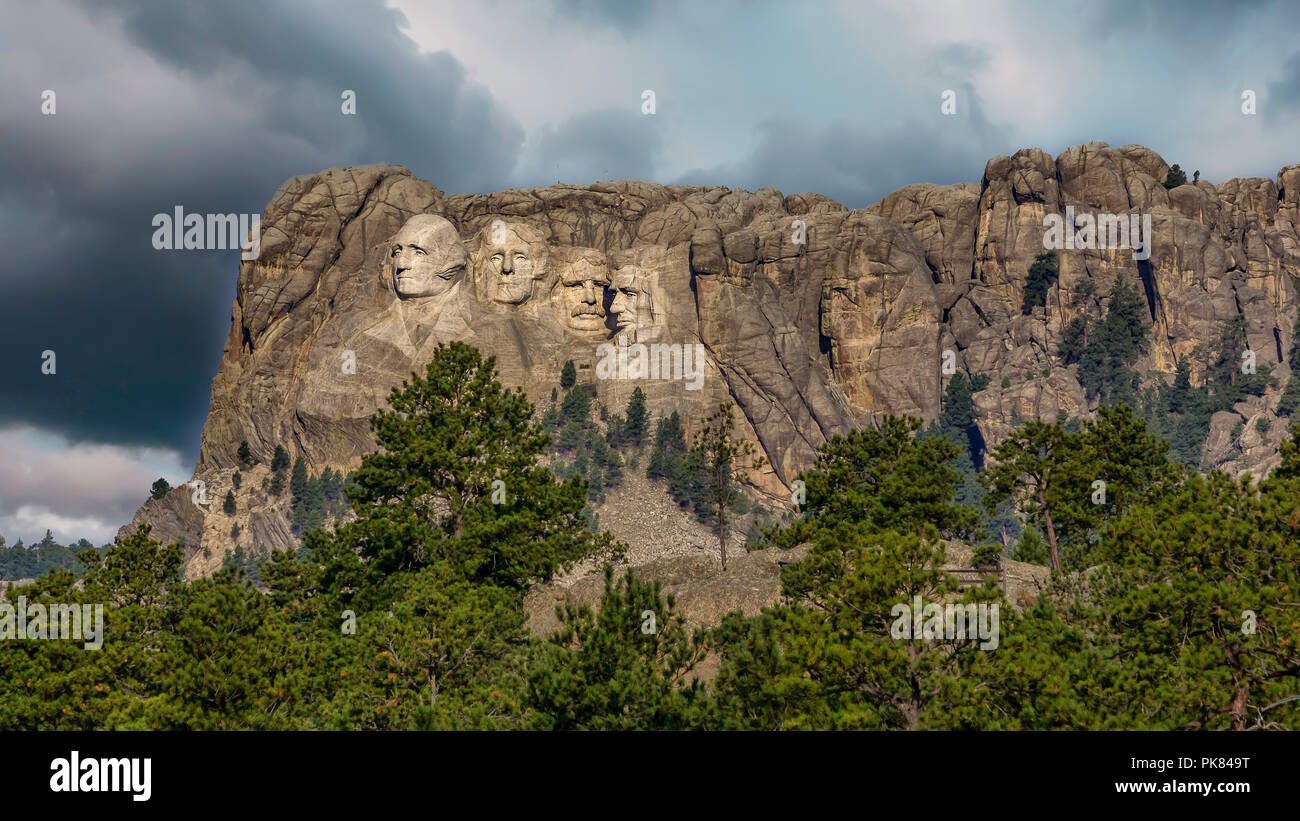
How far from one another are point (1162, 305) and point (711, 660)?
152 m

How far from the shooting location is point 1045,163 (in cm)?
16450

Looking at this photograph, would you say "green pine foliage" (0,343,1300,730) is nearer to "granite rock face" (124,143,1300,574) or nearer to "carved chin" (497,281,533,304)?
"granite rock face" (124,143,1300,574)

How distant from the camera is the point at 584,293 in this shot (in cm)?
16388

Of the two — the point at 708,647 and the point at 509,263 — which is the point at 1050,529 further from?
the point at 509,263

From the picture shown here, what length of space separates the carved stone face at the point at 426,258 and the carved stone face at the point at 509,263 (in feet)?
14.7

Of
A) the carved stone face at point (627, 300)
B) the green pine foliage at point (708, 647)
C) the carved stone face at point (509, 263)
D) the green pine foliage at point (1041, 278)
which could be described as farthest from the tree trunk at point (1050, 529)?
the green pine foliage at point (1041, 278)

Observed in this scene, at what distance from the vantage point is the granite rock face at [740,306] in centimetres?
15588

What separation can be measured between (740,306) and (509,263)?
1463 inches

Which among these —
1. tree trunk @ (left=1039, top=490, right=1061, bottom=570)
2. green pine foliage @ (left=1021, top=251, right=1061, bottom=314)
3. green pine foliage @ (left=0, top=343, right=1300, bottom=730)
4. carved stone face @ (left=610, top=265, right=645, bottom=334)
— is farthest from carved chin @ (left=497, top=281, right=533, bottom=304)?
green pine foliage @ (left=0, top=343, right=1300, bottom=730)

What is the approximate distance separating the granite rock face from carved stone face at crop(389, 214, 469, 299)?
0.35 metres

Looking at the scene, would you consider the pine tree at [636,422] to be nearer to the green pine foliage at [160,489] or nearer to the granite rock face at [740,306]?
the granite rock face at [740,306]

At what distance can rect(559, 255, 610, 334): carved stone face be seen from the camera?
164 m
